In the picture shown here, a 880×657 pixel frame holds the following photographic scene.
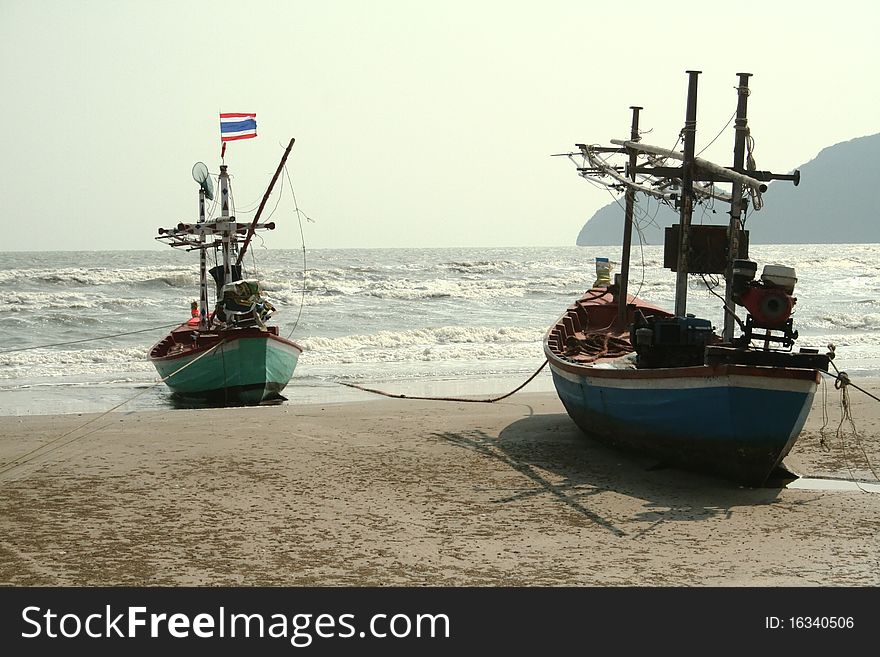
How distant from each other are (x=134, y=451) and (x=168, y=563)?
4814mm

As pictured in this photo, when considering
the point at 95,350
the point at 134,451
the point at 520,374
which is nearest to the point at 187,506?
the point at 134,451

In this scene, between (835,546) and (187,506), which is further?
(187,506)

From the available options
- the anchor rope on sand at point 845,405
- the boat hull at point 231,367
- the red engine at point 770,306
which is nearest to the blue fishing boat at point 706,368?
the red engine at point 770,306

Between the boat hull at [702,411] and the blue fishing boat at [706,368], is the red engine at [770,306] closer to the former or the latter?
the blue fishing boat at [706,368]

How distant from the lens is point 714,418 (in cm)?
980

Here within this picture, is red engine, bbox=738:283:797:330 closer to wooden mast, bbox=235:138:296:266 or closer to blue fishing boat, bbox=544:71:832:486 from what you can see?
blue fishing boat, bbox=544:71:832:486

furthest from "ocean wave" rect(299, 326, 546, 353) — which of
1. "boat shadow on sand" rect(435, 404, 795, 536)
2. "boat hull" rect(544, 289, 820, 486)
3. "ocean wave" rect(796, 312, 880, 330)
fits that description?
"boat hull" rect(544, 289, 820, 486)

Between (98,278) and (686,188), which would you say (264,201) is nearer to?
(686,188)

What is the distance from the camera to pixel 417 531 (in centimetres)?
838

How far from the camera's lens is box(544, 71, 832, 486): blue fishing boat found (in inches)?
374

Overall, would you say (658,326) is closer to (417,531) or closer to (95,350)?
(417,531)

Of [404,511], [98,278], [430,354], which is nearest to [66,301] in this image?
[98,278]

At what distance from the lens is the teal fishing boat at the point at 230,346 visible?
1766 cm

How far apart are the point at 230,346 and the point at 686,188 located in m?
8.40
